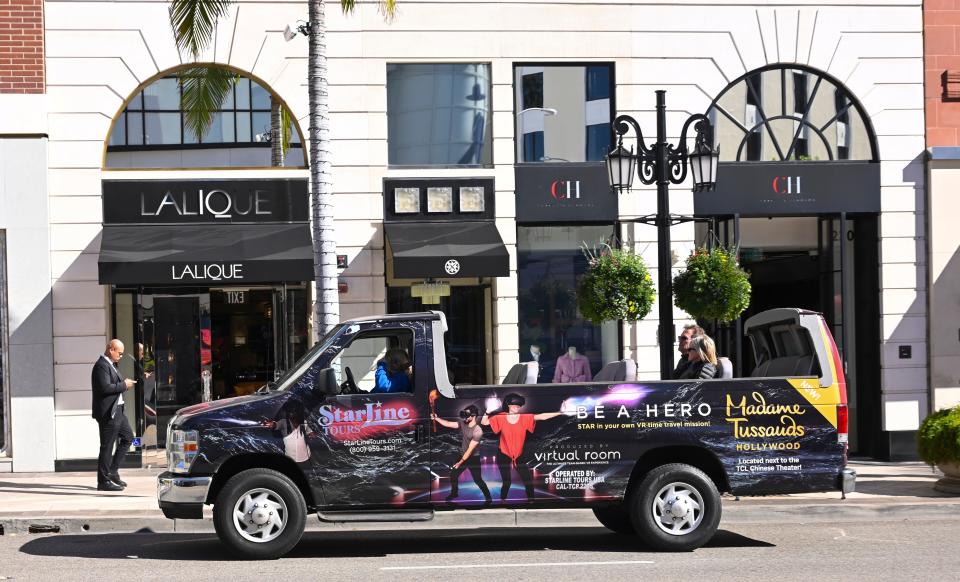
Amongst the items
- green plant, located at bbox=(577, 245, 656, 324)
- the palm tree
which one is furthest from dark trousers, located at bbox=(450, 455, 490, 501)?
the palm tree

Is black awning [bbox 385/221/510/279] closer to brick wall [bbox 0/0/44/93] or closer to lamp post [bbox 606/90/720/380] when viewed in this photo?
lamp post [bbox 606/90/720/380]

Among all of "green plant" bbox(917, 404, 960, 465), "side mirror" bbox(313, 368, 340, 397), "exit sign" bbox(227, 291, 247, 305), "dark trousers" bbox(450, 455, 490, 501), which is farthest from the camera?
"exit sign" bbox(227, 291, 247, 305)

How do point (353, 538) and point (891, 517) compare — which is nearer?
point (353, 538)

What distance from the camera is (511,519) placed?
40.3 feet

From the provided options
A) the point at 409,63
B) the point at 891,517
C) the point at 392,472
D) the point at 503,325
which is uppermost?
the point at 409,63

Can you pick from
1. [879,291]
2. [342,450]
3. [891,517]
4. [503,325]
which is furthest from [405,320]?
[879,291]

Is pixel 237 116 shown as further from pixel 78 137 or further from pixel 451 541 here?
pixel 451 541

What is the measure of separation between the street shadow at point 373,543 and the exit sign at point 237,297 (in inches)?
242

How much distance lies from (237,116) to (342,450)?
29.1ft

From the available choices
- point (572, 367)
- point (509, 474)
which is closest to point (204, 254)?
point (572, 367)

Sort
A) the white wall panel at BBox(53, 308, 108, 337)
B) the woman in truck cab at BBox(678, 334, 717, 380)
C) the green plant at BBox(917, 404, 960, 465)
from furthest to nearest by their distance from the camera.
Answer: the white wall panel at BBox(53, 308, 108, 337), the green plant at BBox(917, 404, 960, 465), the woman in truck cab at BBox(678, 334, 717, 380)

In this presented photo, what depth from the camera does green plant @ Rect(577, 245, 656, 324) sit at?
1416 cm

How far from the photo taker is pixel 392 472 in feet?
32.6

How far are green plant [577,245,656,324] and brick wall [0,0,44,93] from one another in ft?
28.2
